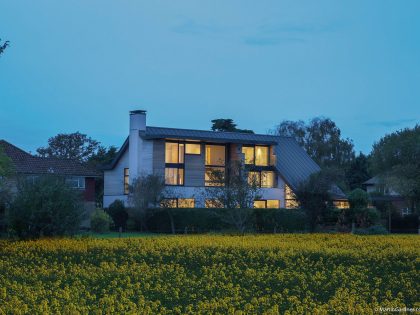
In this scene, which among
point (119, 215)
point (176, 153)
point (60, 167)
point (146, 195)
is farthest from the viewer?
point (60, 167)

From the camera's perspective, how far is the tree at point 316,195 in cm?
4806

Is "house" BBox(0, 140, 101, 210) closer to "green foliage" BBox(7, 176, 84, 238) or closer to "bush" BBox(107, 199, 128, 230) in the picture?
"bush" BBox(107, 199, 128, 230)

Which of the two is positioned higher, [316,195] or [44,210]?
[316,195]

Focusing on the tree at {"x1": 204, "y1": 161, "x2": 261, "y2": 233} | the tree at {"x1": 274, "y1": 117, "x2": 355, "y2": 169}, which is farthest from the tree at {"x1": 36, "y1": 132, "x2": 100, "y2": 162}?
the tree at {"x1": 204, "y1": 161, "x2": 261, "y2": 233}

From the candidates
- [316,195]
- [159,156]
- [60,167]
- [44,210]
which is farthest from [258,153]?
[44,210]

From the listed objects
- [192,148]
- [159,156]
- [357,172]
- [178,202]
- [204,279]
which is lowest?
[204,279]

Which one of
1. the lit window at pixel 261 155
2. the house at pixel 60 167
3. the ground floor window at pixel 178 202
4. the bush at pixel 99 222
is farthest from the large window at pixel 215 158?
the bush at pixel 99 222

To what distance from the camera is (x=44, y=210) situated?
28203 millimetres

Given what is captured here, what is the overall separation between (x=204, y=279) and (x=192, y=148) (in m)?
44.9

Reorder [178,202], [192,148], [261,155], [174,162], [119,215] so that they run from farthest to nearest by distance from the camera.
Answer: [261,155] → [192,148] → [174,162] → [178,202] → [119,215]

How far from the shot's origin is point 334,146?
9069 cm

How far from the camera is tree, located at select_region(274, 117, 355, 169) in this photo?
90.1m

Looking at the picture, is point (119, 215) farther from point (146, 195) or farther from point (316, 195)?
point (316, 195)

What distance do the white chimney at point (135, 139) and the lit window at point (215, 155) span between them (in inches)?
235
